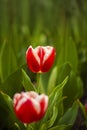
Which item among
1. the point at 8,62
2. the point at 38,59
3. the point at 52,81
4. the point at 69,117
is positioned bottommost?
the point at 69,117

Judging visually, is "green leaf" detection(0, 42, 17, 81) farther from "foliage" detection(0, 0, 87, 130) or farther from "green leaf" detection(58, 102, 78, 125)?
"green leaf" detection(58, 102, 78, 125)

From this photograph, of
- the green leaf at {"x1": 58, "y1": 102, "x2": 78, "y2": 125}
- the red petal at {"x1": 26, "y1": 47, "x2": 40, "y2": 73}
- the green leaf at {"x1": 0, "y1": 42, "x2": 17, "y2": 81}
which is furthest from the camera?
the green leaf at {"x1": 0, "y1": 42, "x2": 17, "y2": 81}

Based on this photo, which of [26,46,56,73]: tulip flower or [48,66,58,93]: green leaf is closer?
[26,46,56,73]: tulip flower

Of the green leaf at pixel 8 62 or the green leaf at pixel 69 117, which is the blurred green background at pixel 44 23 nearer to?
the green leaf at pixel 8 62

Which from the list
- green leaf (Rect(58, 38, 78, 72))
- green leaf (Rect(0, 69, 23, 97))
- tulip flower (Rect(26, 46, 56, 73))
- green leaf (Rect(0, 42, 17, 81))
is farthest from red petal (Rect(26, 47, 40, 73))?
green leaf (Rect(58, 38, 78, 72))

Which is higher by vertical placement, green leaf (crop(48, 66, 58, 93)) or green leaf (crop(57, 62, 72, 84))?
green leaf (crop(57, 62, 72, 84))

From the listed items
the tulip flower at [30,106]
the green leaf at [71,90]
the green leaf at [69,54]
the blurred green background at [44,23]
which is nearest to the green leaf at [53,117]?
the tulip flower at [30,106]

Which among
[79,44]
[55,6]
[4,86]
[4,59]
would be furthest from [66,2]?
[55,6]

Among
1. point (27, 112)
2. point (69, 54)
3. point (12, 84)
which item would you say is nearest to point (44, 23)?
point (69, 54)

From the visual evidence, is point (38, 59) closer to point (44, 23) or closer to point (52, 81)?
point (52, 81)
